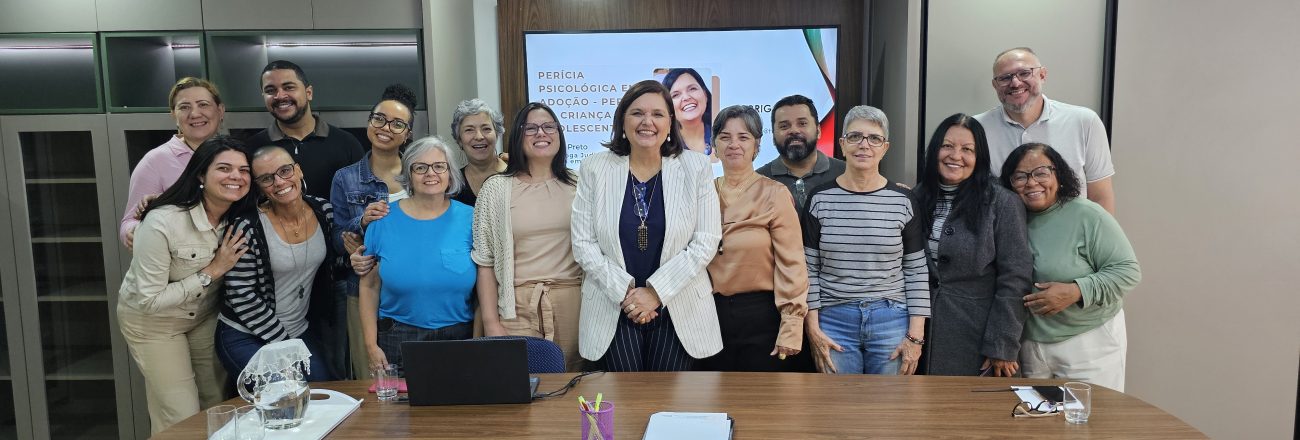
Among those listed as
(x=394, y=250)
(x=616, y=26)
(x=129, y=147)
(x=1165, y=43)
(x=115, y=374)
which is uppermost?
(x=616, y=26)

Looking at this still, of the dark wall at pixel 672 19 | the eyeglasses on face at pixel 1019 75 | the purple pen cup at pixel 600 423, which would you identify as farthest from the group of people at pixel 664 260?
the dark wall at pixel 672 19

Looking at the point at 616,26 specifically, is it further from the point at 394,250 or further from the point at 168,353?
the point at 168,353

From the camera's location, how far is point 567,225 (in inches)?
109

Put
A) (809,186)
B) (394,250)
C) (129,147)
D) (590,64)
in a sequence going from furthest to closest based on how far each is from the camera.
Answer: (590,64)
(129,147)
(809,186)
(394,250)

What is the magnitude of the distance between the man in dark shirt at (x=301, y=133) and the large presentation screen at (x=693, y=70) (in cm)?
112

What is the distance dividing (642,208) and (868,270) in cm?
78

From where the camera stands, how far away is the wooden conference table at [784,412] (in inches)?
71.5

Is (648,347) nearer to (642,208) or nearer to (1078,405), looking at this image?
(642,208)

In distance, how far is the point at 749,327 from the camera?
2.76 metres

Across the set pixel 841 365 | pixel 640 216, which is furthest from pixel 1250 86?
pixel 640 216

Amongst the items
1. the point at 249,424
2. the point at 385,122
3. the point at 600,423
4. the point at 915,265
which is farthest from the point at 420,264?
the point at 915,265

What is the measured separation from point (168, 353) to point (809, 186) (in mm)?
2460

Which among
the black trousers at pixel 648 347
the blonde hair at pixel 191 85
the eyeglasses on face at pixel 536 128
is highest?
the blonde hair at pixel 191 85

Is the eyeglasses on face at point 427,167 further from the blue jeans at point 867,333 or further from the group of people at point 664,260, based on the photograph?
the blue jeans at point 867,333
